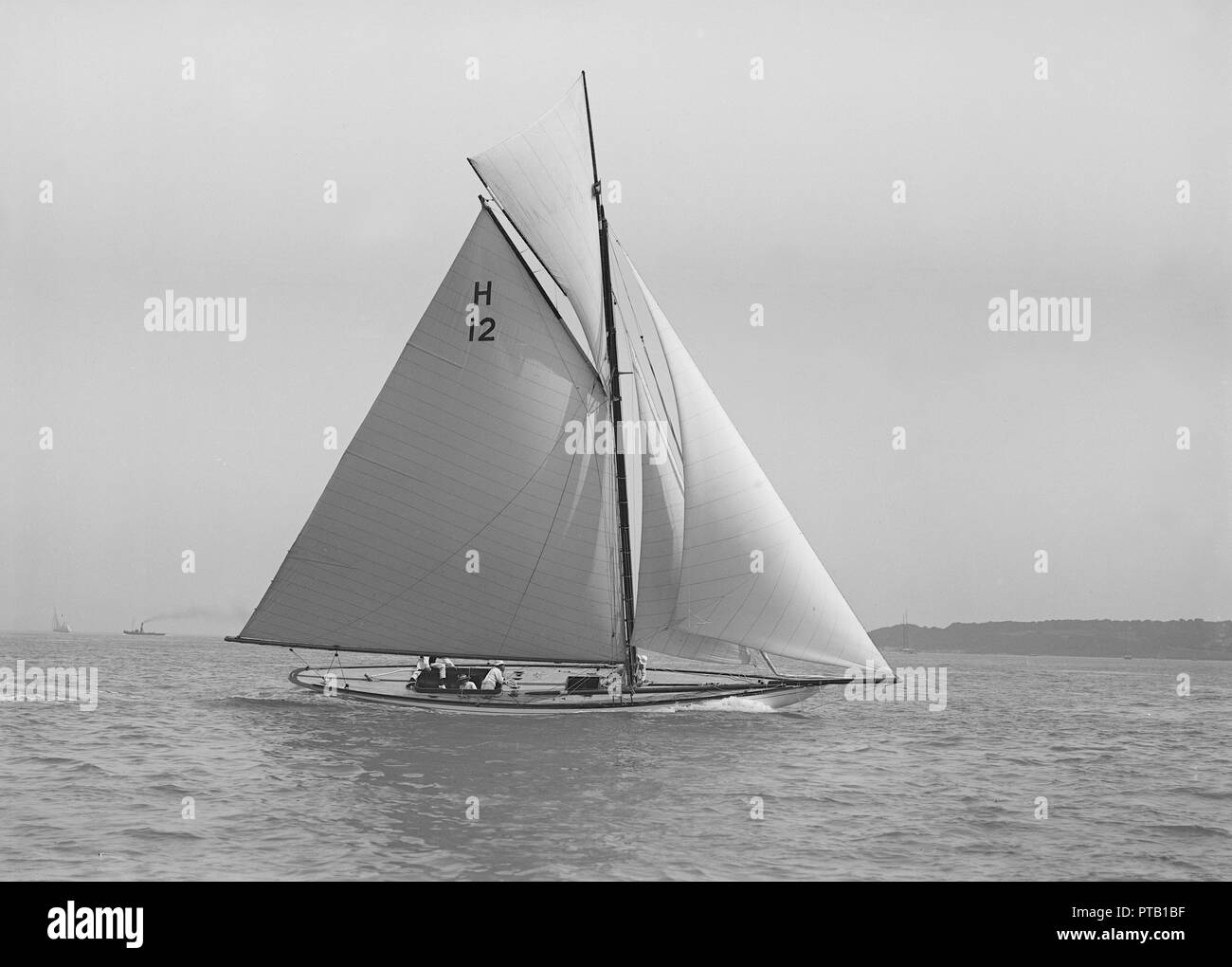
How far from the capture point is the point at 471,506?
121ft

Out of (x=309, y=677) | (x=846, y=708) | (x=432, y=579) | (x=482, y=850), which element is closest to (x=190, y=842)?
(x=482, y=850)

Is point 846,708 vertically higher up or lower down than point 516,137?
lower down

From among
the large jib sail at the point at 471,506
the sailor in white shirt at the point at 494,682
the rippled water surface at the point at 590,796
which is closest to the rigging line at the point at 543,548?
the large jib sail at the point at 471,506

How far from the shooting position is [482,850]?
19781 mm

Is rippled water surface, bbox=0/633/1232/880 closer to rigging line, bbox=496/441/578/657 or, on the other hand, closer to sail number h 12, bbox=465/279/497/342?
rigging line, bbox=496/441/578/657

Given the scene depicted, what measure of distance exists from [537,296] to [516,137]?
5.13 m

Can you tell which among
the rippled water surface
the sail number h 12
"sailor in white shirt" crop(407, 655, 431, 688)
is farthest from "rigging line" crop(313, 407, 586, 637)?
the sail number h 12

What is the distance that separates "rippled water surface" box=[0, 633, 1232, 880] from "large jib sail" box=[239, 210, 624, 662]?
116 inches

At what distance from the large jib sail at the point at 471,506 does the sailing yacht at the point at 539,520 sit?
6 cm

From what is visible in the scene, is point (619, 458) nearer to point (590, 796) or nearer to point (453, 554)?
point (453, 554)

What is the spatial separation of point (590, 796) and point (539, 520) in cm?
1353

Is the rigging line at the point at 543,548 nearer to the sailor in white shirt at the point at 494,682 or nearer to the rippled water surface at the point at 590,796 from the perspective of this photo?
the sailor in white shirt at the point at 494,682
